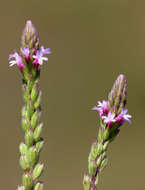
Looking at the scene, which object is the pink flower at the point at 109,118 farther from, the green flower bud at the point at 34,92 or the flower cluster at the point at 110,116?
the green flower bud at the point at 34,92

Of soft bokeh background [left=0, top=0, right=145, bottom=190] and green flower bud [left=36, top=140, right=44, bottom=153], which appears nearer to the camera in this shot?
green flower bud [left=36, top=140, right=44, bottom=153]

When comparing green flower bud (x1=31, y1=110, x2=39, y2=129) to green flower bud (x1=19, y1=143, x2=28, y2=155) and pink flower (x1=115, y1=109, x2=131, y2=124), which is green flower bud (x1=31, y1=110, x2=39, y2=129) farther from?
pink flower (x1=115, y1=109, x2=131, y2=124)

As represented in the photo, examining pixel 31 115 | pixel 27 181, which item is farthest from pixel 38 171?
pixel 31 115

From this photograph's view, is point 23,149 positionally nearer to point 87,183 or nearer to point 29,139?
point 29,139

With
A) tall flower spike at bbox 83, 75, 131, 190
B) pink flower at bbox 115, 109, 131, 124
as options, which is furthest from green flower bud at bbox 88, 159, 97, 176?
pink flower at bbox 115, 109, 131, 124

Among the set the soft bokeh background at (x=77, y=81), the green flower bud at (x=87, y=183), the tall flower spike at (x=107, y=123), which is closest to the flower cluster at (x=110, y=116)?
the tall flower spike at (x=107, y=123)

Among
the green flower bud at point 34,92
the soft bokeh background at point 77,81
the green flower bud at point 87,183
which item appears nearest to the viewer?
the green flower bud at point 87,183

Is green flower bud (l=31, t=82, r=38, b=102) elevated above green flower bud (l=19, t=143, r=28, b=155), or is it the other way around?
green flower bud (l=31, t=82, r=38, b=102)
